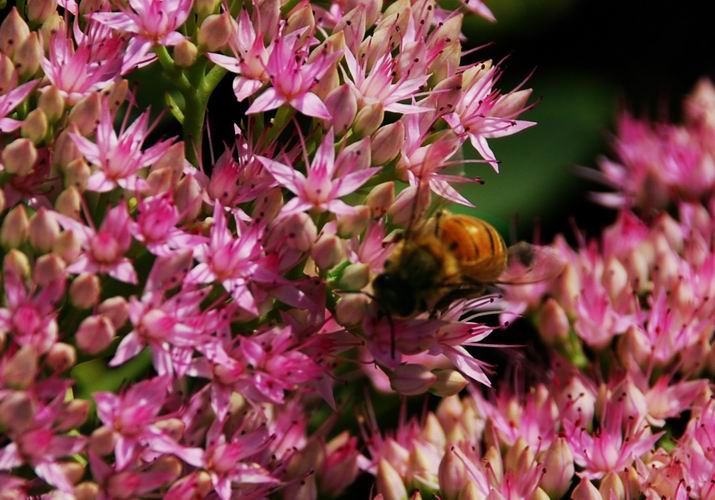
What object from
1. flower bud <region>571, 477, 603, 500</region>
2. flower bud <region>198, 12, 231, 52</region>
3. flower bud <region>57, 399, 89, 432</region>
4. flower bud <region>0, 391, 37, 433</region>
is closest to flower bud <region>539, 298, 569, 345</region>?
flower bud <region>571, 477, 603, 500</region>

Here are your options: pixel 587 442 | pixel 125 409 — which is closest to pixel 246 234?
pixel 125 409

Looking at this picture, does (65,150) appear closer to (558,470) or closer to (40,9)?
(40,9)

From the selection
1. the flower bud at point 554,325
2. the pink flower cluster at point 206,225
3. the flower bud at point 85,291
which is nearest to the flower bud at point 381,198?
the pink flower cluster at point 206,225

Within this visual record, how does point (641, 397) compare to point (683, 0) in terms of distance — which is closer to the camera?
point (641, 397)

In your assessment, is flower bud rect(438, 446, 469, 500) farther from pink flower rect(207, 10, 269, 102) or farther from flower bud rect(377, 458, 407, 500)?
pink flower rect(207, 10, 269, 102)

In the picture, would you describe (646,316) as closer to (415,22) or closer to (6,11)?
(415,22)

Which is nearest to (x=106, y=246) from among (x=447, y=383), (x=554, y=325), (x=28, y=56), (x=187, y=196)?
(x=187, y=196)
